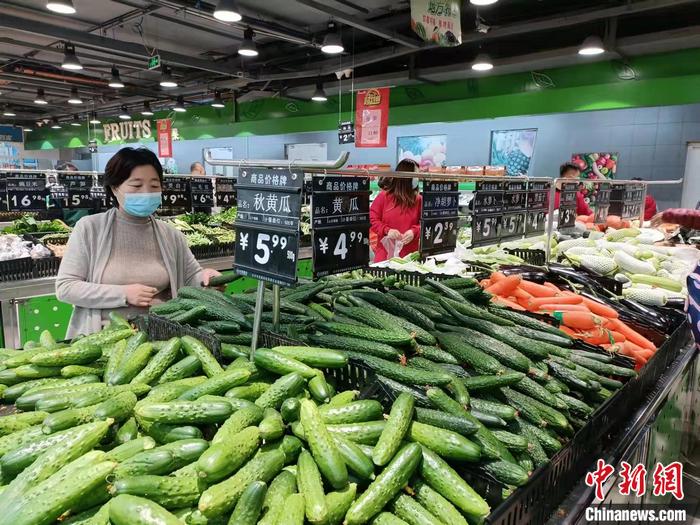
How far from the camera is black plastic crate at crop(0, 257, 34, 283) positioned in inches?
176

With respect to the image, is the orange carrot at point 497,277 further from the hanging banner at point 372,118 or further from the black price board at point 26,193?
the hanging banner at point 372,118

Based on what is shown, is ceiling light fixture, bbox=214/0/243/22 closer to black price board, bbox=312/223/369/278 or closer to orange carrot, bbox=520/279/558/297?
orange carrot, bbox=520/279/558/297

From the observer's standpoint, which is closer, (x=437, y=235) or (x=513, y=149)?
(x=437, y=235)

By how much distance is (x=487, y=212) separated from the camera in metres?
3.93

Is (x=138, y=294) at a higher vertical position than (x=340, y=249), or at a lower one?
lower

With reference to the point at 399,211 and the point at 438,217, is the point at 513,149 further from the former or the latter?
the point at 438,217

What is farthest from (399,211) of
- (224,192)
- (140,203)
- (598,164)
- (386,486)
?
(598,164)

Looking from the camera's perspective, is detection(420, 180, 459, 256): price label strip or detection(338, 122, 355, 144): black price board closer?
detection(420, 180, 459, 256): price label strip

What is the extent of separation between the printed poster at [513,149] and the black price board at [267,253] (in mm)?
10657

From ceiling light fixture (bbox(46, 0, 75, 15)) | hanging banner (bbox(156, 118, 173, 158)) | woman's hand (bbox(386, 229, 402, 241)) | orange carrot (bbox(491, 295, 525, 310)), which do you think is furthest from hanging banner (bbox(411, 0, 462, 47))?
hanging banner (bbox(156, 118, 173, 158))

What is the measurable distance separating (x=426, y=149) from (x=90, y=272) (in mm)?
11183

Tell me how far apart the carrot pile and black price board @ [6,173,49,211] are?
19.2 ft

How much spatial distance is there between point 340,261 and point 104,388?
0.97 meters

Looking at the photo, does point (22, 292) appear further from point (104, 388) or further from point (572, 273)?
point (572, 273)
